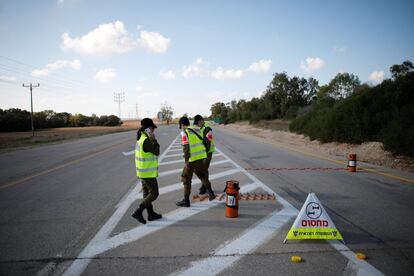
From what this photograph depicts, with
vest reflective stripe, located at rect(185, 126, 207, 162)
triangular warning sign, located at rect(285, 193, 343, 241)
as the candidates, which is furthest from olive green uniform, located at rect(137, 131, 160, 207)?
triangular warning sign, located at rect(285, 193, 343, 241)

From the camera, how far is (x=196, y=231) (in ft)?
15.6

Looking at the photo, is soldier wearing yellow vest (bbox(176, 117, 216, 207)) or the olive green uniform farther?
soldier wearing yellow vest (bbox(176, 117, 216, 207))

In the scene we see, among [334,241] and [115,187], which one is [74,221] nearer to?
[115,187]

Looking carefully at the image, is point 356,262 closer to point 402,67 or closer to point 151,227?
point 151,227

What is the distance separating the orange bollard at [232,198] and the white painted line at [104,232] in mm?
2114

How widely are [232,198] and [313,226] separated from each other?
151 centimetres

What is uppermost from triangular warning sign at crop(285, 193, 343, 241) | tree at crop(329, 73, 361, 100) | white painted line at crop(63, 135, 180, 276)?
tree at crop(329, 73, 361, 100)

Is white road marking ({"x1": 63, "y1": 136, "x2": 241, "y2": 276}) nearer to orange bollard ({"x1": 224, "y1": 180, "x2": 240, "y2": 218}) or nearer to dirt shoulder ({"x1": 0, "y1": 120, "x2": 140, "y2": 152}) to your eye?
orange bollard ({"x1": 224, "y1": 180, "x2": 240, "y2": 218})

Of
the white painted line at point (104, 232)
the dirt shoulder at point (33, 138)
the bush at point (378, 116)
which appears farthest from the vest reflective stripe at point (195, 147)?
the dirt shoulder at point (33, 138)

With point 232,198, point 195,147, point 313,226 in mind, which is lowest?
point 313,226

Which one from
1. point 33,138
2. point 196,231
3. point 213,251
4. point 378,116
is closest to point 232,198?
point 196,231

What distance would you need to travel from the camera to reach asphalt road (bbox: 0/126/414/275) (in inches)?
143

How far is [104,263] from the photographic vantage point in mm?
3711

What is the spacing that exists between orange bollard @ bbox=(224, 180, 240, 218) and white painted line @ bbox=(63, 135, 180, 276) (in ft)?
6.94
